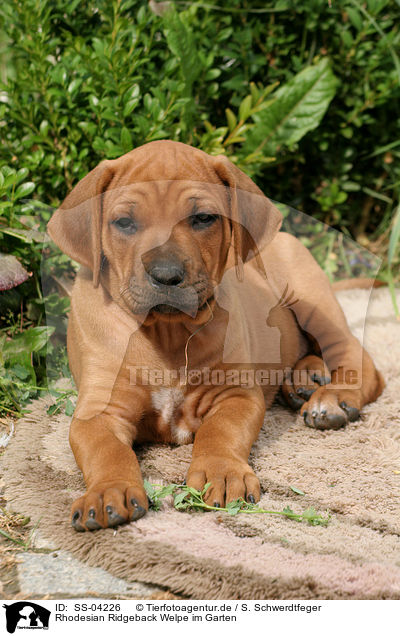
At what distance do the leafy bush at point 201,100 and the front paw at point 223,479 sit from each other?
156 cm

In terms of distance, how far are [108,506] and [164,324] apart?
3.35 feet

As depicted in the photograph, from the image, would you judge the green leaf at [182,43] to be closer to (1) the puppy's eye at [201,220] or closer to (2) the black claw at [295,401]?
(1) the puppy's eye at [201,220]

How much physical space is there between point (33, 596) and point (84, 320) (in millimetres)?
1522

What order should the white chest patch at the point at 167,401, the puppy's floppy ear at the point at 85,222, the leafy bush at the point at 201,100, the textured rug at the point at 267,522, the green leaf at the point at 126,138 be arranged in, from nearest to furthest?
the textured rug at the point at 267,522 → the puppy's floppy ear at the point at 85,222 → the white chest patch at the point at 167,401 → the green leaf at the point at 126,138 → the leafy bush at the point at 201,100

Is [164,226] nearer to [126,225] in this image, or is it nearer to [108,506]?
[126,225]

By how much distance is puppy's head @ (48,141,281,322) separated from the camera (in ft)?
9.41

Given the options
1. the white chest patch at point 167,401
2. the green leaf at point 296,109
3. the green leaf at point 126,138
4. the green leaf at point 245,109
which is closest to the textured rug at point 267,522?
the white chest patch at point 167,401

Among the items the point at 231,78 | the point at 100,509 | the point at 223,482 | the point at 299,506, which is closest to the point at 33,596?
the point at 100,509

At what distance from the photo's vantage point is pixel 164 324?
10.7ft

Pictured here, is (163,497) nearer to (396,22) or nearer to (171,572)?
(171,572)

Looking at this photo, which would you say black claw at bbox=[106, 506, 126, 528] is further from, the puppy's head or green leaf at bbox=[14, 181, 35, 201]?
green leaf at bbox=[14, 181, 35, 201]

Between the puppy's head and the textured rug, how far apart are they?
2.73 ft

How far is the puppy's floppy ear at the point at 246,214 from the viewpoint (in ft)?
10.8
